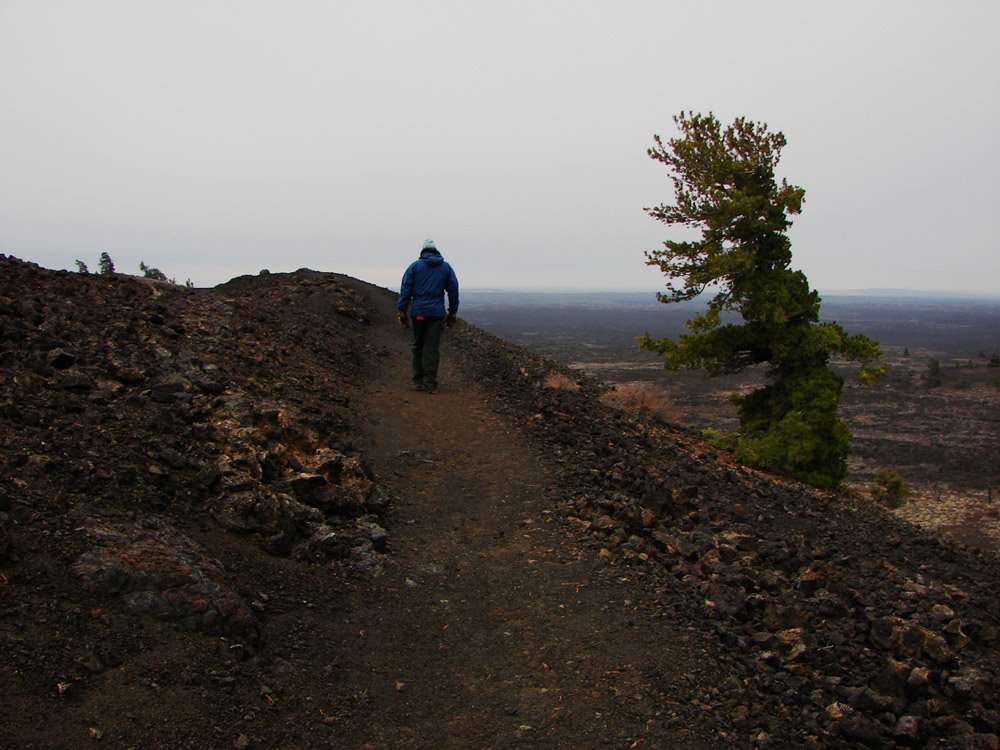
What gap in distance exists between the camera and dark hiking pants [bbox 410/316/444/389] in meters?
11.5

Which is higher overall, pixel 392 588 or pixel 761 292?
pixel 761 292

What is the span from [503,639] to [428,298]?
7376mm

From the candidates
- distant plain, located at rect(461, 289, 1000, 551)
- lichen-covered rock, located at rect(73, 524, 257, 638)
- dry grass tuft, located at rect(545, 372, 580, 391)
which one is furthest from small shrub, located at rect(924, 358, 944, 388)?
lichen-covered rock, located at rect(73, 524, 257, 638)

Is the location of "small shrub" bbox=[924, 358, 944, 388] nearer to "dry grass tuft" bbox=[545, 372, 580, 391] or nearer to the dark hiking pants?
"dry grass tuft" bbox=[545, 372, 580, 391]

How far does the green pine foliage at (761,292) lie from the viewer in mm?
14031

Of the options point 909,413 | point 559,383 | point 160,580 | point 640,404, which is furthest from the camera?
point 909,413

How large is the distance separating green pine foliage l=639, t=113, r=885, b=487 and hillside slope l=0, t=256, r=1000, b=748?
208 inches

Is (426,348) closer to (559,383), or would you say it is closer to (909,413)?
(559,383)

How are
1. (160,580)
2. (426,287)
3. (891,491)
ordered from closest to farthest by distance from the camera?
(160,580) < (426,287) < (891,491)

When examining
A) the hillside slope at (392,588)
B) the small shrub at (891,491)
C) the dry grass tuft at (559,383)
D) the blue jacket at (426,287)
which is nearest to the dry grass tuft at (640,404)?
the dry grass tuft at (559,383)

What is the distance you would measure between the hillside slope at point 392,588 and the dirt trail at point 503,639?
2 cm

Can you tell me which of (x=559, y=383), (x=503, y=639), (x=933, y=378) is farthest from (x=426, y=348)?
(x=933, y=378)

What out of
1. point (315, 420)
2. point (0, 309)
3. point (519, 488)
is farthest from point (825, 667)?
point (0, 309)

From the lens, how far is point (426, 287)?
37.6 ft
